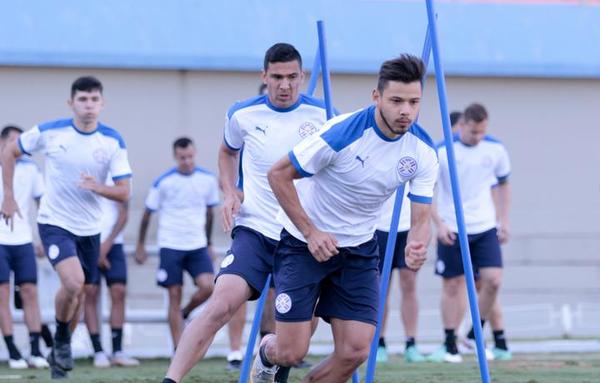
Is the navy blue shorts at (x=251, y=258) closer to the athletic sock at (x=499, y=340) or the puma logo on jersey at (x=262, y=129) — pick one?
the puma logo on jersey at (x=262, y=129)

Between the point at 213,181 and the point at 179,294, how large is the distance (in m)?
1.25

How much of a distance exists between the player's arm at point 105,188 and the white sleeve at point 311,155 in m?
3.88

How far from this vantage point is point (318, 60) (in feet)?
30.4

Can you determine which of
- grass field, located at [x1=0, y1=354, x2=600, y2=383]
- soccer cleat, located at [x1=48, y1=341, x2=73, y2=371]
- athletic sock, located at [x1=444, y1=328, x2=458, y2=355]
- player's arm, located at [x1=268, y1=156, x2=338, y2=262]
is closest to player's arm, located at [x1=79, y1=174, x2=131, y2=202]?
soccer cleat, located at [x1=48, y1=341, x2=73, y2=371]

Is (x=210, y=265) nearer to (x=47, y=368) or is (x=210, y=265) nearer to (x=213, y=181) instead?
(x=213, y=181)

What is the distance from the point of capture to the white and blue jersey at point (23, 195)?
12945 millimetres

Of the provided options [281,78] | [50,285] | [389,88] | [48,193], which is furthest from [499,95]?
[389,88]

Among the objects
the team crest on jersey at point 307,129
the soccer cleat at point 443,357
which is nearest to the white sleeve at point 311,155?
the team crest on jersey at point 307,129

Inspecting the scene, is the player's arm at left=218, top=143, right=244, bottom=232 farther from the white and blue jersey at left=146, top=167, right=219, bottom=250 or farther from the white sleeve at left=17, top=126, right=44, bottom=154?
the white and blue jersey at left=146, top=167, right=219, bottom=250

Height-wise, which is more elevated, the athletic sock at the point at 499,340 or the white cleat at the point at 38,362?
the white cleat at the point at 38,362

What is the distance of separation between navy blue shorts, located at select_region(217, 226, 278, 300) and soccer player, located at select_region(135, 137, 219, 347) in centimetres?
492

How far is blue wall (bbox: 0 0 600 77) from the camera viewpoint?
15.6m

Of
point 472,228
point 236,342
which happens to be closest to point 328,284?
point 236,342

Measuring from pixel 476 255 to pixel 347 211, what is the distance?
555cm
